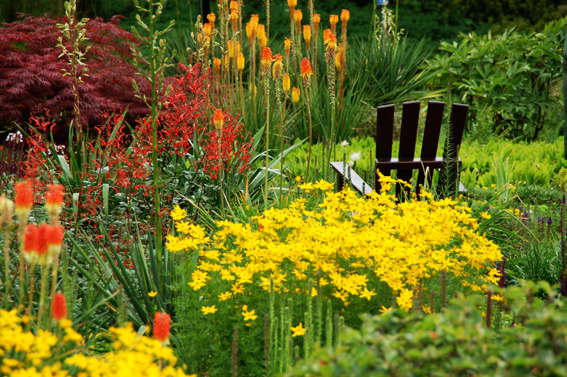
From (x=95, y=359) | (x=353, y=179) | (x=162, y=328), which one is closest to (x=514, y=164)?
(x=353, y=179)

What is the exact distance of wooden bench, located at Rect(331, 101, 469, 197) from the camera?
4.20 m

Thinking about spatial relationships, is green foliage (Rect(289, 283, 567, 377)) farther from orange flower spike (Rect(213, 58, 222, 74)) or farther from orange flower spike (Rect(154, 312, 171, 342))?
orange flower spike (Rect(213, 58, 222, 74))

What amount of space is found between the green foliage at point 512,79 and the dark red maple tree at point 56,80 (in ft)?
15.1

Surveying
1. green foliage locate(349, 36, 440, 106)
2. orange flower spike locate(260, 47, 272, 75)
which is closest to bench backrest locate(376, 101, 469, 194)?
orange flower spike locate(260, 47, 272, 75)

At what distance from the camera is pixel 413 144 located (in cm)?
432

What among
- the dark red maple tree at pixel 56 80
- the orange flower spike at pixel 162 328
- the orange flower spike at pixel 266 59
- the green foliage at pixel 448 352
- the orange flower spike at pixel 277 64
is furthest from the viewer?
the dark red maple tree at pixel 56 80

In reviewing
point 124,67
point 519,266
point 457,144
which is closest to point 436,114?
point 457,144

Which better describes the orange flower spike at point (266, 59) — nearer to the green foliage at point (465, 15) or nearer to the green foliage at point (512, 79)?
the green foliage at point (512, 79)

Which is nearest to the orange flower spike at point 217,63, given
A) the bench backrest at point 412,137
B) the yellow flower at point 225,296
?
the bench backrest at point 412,137

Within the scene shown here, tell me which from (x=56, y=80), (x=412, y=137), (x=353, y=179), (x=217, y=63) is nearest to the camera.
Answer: (x=353, y=179)

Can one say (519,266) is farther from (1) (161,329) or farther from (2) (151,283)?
(1) (161,329)

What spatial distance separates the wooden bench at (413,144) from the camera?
13.8ft

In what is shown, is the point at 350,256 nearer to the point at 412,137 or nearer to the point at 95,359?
the point at 95,359

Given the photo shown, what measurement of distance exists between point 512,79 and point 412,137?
4762 millimetres
